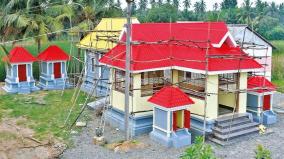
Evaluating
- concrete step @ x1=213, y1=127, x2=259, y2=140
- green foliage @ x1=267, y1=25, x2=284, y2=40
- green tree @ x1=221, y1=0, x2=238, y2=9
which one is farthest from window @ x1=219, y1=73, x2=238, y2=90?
green foliage @ x1=267, y1=25, x2=284, y2=40

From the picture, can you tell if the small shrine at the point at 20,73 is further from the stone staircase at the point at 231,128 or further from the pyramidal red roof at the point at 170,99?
the stone staircase at the point at 231,128

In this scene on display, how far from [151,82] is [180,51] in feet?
5.52

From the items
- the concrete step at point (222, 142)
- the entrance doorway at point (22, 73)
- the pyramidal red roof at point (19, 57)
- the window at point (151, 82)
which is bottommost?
the concrete step at point (222, 142)

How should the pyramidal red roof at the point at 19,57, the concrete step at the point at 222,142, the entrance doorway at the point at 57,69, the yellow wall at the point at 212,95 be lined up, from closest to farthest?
the concrete step at the point at 222,142, the yellow wall at the point at 212,95, the pyramidal red roof at the point at 19,57, the entrance doorway at the point at 57,69

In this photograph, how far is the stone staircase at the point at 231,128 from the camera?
1337 cm

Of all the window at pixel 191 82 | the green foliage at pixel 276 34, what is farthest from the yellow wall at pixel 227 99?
the green foliage at pixel 276 34

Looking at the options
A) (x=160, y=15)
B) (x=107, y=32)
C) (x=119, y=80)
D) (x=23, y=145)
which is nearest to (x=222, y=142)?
(x=119, y=80)

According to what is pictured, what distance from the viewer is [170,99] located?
13023 millimetres

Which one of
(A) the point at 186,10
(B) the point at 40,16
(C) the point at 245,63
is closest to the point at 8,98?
(B) the point at 40,16

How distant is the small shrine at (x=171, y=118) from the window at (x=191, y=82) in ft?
4.23

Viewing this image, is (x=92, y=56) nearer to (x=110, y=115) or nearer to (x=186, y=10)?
(x=110, y=115)

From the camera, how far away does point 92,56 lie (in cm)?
2139

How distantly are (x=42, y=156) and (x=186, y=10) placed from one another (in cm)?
4556

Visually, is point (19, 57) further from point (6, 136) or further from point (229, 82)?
point (229, 82)
